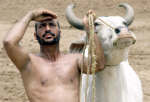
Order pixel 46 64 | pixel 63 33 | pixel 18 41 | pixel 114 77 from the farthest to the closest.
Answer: pixel 63 33 → pixel 114 77 → pixel 46 64 → pixel 18 41

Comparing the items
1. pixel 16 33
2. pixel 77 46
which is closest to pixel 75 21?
pixel 77 46

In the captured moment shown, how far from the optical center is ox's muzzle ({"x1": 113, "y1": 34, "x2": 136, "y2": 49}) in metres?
3.18

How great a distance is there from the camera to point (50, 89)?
3.47 m

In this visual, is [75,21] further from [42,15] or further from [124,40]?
[124,40]

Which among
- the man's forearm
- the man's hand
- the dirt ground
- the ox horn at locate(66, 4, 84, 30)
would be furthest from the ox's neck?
the dirt ground

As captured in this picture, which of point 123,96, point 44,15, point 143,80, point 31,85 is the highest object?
point 44,15

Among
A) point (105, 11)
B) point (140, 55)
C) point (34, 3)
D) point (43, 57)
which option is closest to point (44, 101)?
point (43, 57)

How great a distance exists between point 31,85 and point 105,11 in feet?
36.5

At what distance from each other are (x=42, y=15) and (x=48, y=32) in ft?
0.53

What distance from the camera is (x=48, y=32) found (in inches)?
138

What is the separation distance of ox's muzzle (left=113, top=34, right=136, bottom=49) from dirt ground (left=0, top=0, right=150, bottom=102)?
14.4 ft

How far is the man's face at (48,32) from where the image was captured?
3492mm

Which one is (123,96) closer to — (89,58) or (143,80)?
(89,58)

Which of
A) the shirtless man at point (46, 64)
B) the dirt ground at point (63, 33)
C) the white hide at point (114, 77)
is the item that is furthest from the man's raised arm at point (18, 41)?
the dirt ground at point (63, 33)
